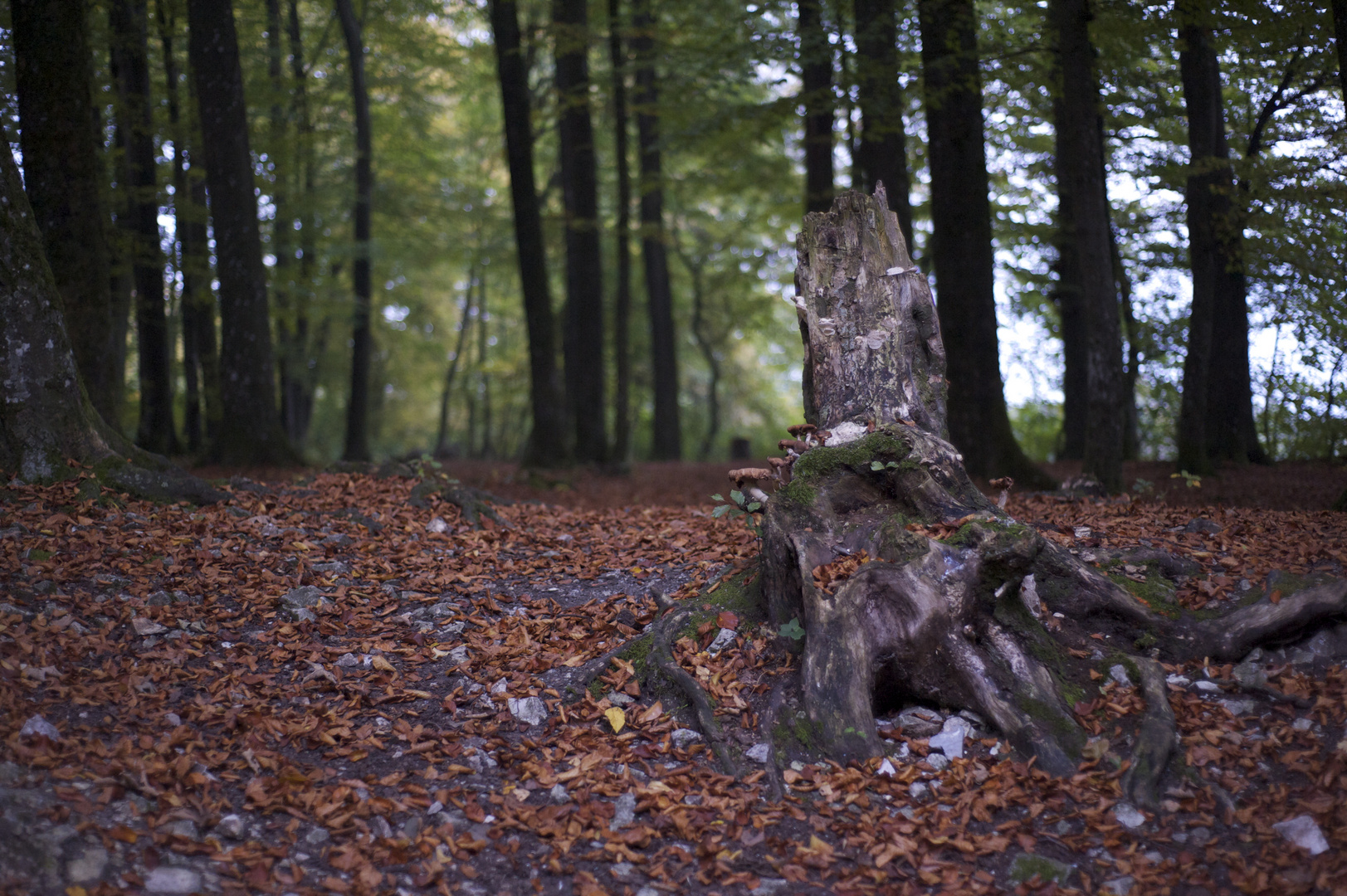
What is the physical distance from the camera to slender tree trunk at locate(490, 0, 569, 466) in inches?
522

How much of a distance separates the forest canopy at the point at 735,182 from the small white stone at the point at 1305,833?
5520mm

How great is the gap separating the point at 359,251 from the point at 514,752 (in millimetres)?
15210

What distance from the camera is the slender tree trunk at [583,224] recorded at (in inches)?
551

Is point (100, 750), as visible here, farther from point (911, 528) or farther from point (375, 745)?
point (911, 528)

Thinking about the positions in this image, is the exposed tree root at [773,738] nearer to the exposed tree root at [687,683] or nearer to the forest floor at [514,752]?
the forest floor at [514,752]

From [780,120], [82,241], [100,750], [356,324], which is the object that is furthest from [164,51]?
[100,750]

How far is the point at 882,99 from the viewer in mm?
10398

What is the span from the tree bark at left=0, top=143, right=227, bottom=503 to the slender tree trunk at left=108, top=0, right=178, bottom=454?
6.45m

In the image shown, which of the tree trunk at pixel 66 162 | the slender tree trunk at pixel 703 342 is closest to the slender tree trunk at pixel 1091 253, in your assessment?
the tree trunk at pixel 66 162

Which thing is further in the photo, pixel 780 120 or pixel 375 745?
pixel 780 120

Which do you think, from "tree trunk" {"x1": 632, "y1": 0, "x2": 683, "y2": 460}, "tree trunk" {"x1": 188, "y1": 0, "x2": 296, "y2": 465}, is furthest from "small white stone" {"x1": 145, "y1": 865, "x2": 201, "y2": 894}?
"tree trunk" {"x1": 632, "y1": 0, "x2": 683, "y2": 460}

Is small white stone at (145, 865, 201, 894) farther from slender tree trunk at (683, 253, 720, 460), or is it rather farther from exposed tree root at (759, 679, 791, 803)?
slender tree trunk at (683, 253, 720, 460)

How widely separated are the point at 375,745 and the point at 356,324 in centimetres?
1444

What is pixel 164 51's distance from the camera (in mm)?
14758
